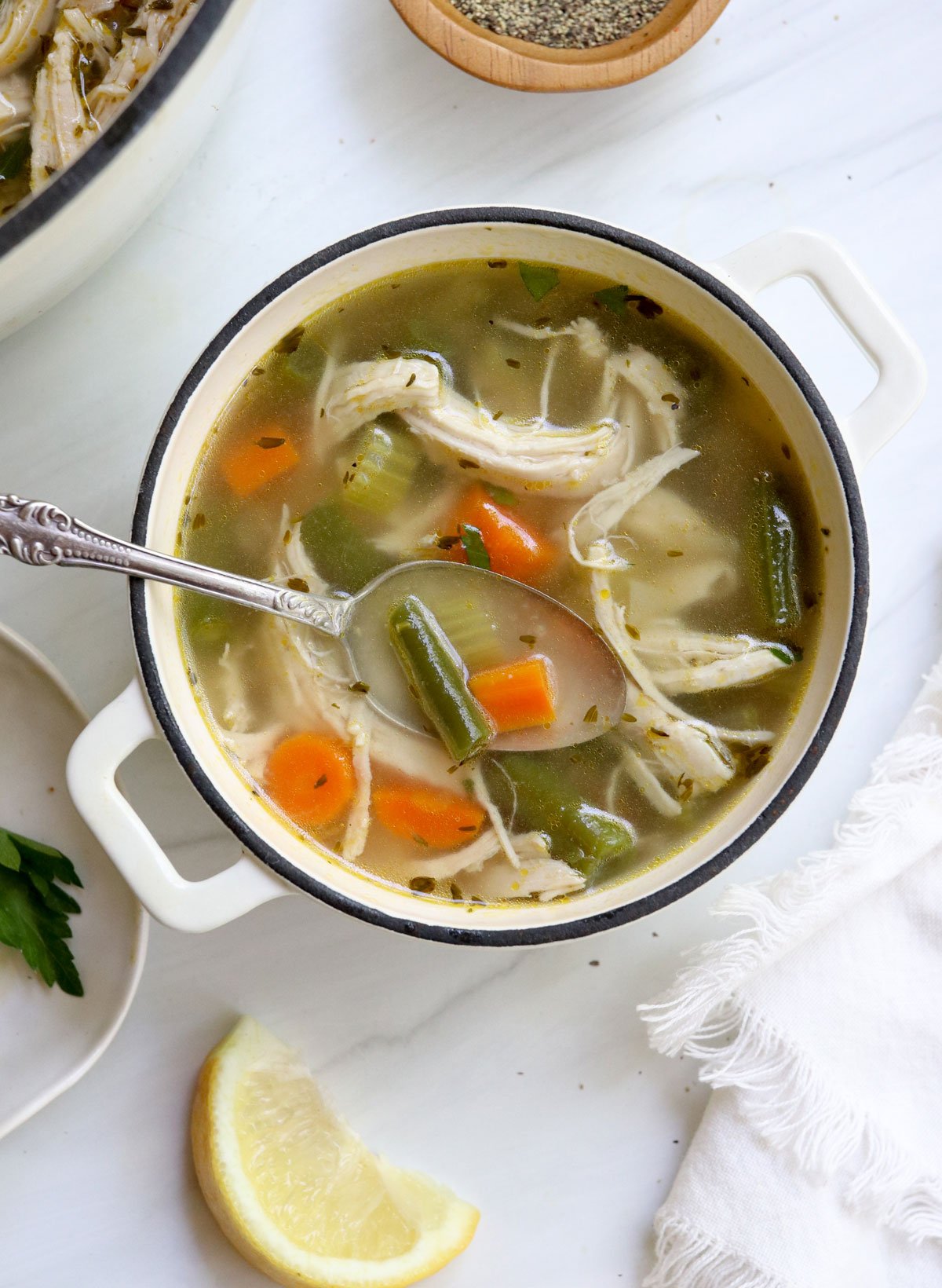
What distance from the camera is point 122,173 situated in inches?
48.5

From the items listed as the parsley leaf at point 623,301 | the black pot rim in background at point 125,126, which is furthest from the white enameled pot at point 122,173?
the parsley leaf at point 623,301

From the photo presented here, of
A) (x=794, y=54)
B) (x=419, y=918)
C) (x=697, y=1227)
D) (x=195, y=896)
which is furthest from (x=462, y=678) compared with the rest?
(x=794, y=54)

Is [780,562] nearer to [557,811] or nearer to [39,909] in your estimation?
[557,811]

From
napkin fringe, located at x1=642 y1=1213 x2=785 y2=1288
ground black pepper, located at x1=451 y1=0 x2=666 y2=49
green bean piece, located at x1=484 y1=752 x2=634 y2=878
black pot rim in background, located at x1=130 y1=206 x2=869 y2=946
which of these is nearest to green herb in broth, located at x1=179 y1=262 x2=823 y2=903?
green bean piece, located at x1=484 y1=752 x2=634 y2=878

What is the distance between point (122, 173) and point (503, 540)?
26.2 inches

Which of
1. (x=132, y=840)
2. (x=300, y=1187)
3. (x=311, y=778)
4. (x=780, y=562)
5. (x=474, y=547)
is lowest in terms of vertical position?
(x=300, y=1187)

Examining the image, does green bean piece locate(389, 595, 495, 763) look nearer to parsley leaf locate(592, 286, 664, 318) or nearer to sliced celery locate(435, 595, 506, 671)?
sliced celery locate(435, 595, 506, 671)

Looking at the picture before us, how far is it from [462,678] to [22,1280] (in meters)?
1.15

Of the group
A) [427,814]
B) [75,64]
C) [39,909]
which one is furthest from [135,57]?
[39,909]

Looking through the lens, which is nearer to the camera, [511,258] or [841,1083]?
[511,258]

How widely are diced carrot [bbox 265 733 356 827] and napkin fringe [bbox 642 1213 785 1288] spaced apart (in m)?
0.84

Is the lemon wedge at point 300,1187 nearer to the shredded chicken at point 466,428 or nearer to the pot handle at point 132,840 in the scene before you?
the pot handle at point 132,840

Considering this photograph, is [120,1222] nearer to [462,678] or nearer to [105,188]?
[462,678]

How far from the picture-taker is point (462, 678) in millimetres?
1544
